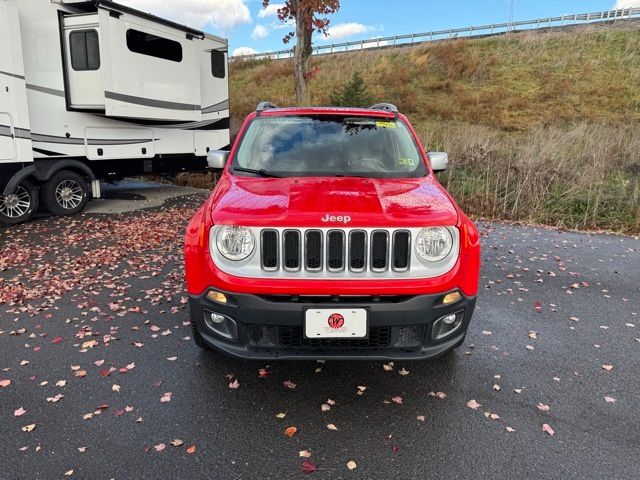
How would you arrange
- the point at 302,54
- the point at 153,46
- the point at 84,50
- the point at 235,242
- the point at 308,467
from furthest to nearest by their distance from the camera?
the point at 302,54
the point at 153,46
the point at 84,50
the point at 235,242
the point at 308,467

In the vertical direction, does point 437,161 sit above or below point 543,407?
above

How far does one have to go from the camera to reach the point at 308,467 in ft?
7.80

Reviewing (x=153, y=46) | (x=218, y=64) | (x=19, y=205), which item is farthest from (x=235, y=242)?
(x=218, y=64)

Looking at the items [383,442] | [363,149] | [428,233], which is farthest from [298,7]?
[383,442]

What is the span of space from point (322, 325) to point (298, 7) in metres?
11.1

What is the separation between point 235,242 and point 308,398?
1.11 meters

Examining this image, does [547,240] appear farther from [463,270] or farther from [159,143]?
[159,143]

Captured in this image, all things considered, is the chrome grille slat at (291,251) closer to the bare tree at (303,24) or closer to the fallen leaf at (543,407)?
the fallen leaf at (543,407)

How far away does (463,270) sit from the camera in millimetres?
2803

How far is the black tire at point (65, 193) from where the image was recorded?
8.23 meters

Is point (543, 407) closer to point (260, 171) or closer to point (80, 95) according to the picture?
point (260, 171)

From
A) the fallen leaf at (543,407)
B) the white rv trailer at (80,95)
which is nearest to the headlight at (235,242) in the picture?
the fallen leaf at (543,407)

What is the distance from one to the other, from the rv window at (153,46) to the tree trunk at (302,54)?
380cm

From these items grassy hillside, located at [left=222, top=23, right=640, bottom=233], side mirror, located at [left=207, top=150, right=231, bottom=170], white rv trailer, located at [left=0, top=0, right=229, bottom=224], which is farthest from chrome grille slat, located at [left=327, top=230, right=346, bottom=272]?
grassy hillside, located at [left=222, top=23, right=640, bottom=233]
